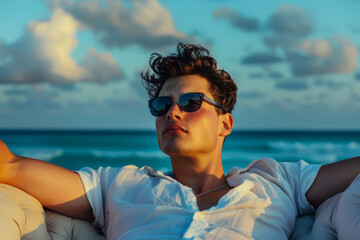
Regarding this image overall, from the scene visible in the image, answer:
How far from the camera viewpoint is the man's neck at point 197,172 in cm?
279

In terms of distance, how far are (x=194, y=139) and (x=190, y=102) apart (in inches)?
10.3

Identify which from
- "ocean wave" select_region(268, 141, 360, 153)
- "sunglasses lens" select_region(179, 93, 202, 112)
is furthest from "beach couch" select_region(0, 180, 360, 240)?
"ocean wave" select_region(268, 141, 360, 153)

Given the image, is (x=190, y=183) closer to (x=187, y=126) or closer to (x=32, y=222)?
(x=187, y=126)

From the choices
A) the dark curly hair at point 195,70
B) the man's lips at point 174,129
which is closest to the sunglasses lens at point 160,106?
the man's lips at point 174,129

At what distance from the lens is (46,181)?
235cm

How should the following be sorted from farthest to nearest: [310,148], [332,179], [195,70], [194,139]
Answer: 1. [310,148]
2. [195,70]
3. [194,139]
4. [332,179]

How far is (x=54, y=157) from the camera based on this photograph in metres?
17.8

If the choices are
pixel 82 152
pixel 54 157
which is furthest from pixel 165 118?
pixel 82 152

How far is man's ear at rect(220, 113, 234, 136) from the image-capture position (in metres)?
3.00

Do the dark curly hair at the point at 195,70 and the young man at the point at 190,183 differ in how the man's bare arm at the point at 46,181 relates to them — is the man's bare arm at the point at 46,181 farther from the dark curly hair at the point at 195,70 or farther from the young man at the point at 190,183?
the dark curly hair at the point at 195,70

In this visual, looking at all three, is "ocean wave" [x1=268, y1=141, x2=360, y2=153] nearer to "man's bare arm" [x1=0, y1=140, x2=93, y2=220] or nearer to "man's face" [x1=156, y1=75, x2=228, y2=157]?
"man's face" [x1=156, y1=75, x2=228, y2=157]

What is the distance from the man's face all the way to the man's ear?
0.06 m

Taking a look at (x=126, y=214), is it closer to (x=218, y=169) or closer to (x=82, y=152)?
(x=218, y=169)

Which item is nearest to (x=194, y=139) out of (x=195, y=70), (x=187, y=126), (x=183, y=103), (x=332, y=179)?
(x=187, y=126)
